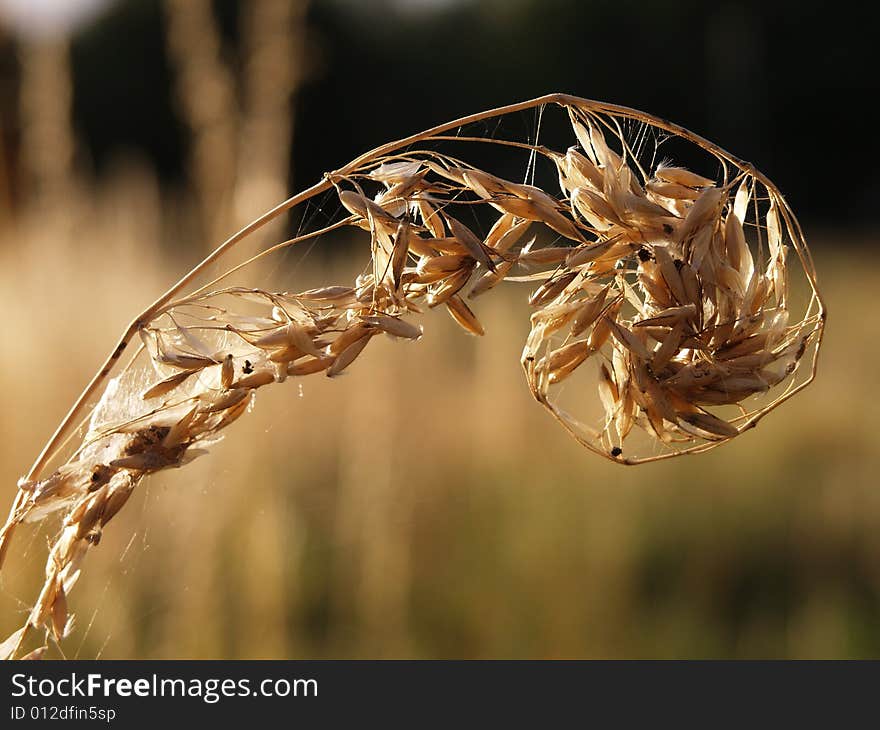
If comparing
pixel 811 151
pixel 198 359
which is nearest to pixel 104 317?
pixel 198 359

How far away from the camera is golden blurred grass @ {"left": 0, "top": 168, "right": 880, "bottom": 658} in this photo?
5.63 feet

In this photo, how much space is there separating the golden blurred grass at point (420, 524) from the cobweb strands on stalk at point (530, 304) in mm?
478

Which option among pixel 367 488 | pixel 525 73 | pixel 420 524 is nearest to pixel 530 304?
pixel 367 488

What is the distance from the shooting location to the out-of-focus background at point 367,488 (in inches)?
64.9

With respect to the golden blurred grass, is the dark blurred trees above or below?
above

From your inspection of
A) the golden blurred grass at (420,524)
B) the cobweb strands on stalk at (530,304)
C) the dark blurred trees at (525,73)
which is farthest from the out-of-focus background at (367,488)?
the dark blurred trees at (525,73)

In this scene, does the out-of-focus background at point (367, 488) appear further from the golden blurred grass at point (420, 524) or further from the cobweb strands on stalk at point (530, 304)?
the cobweb strands on stalk at point (530, 304)

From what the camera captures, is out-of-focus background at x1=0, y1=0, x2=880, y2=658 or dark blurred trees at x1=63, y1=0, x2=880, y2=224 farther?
dark blurred trees at x1=63, y1=0, x2=880, y2=224

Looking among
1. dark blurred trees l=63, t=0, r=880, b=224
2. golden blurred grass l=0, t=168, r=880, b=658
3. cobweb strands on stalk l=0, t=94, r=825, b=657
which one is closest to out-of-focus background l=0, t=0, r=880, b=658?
golden blurred grass l=0, t=168, r=880, b=658

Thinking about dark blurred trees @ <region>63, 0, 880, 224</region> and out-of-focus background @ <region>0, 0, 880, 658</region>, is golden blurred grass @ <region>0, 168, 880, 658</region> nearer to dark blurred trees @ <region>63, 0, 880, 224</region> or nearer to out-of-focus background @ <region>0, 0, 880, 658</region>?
out-of-focus background @ <region>0, 0, 880, 658</region>

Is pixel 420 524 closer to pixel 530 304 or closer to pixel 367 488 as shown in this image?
pixel 367 488

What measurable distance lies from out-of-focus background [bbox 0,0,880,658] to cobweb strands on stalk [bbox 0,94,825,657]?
0.48 ft
